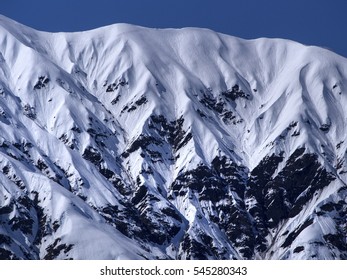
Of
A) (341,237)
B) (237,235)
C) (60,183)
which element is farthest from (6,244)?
(341,237)

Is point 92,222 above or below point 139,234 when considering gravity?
above

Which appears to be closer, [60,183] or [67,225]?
[67,225]
